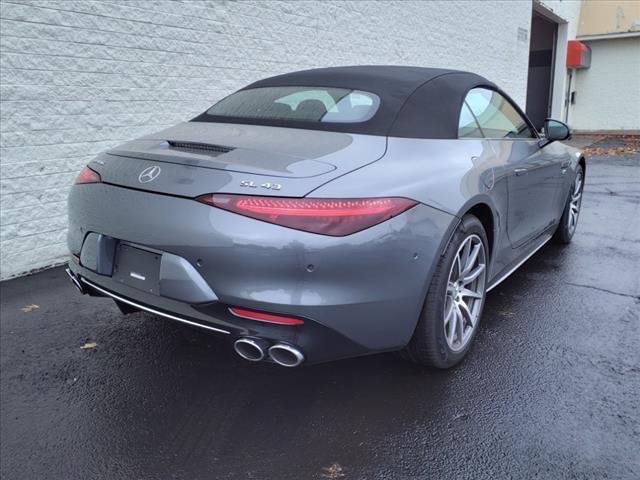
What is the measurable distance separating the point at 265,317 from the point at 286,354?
0.58 feet

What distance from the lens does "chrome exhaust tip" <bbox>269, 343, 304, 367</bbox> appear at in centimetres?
217

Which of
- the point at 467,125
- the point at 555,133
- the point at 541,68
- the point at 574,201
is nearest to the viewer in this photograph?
the point at 467,125

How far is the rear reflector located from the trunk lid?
1.54 ft

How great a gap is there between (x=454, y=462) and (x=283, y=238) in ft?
3.74

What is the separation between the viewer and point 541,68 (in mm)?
20234

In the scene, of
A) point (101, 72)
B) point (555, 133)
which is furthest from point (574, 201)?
point (101, 72)

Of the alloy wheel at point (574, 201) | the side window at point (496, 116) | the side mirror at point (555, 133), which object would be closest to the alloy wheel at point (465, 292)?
the side window at point (496, 116)

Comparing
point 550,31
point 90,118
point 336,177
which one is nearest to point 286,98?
point 336,177

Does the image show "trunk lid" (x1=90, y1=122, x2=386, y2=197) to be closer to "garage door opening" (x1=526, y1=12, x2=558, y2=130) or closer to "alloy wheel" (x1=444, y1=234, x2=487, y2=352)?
"alloy wheel" (x1=444, y1=234, x2=487, y2=352)

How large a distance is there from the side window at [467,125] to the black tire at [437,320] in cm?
55

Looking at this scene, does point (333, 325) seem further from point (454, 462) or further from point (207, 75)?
point (207, 75)

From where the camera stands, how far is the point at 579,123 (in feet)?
66.7

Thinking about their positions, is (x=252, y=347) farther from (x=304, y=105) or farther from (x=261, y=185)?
(x=304, y=105)

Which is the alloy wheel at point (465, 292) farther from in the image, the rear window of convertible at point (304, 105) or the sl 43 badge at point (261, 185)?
the sl 43 badge at point (261, 185)
